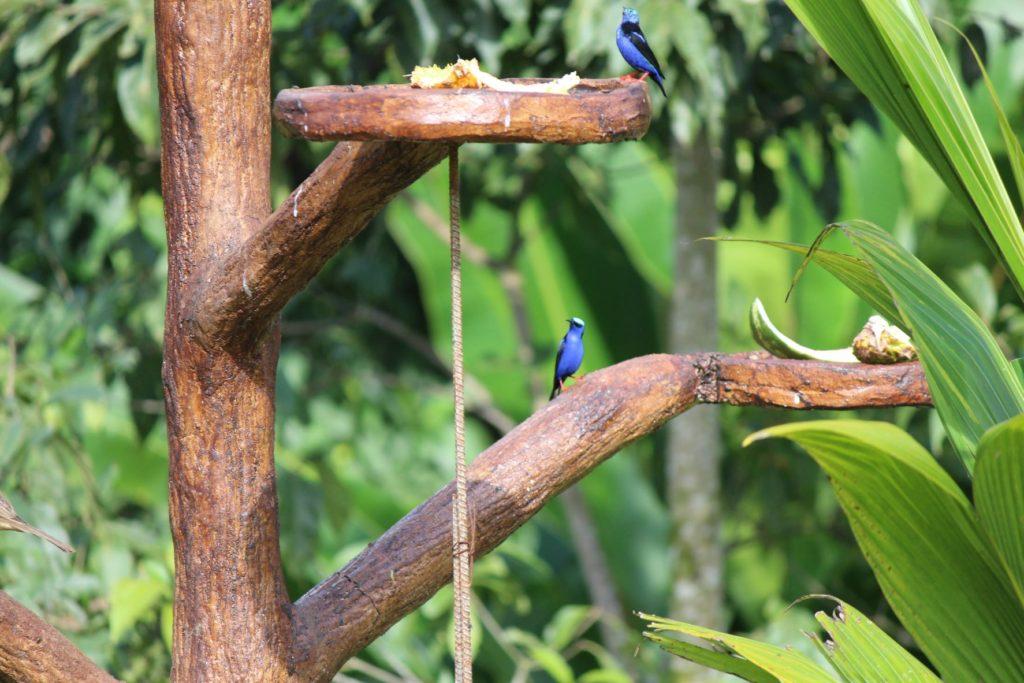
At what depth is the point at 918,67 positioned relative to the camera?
2.85ft

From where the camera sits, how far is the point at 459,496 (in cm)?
104

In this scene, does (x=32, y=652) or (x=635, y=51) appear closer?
(x=32, y=652)

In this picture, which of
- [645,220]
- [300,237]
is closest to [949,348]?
[300,237]

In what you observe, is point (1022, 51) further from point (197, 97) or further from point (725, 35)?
point (197, 97)

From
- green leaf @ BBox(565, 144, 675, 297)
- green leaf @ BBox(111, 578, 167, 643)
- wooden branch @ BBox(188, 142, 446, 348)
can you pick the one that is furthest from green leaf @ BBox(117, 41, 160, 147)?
green leaf @ BBox(565, 144, 675, 297)

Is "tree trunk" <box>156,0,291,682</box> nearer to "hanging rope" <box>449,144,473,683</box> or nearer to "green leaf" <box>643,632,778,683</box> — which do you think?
"hanging rope" <box>449,144,473,683</box>

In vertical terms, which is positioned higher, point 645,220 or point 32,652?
point 32,652

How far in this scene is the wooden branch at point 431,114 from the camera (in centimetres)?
84

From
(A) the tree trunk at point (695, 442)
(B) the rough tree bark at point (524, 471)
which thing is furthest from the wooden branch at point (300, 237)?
(A) the tree trunk at point (695, 442)

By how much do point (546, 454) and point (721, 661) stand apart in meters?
0.30

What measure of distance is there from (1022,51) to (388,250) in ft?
6.66

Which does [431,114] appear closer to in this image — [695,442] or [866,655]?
[866,655]

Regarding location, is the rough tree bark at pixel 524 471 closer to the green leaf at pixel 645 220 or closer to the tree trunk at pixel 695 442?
the tree trunk at pixel 695 442

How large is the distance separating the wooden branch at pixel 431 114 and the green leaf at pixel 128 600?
157cm
